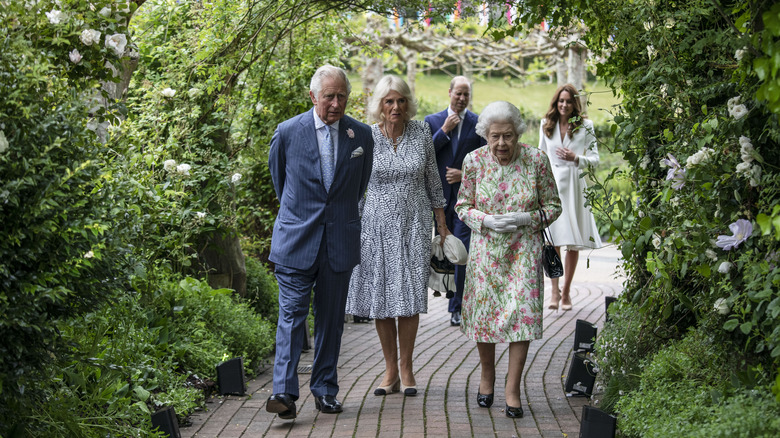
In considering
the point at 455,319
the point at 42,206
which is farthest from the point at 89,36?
the point at 455,319

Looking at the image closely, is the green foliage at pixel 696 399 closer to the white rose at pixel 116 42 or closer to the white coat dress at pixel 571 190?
the white rose at pixel 116 42

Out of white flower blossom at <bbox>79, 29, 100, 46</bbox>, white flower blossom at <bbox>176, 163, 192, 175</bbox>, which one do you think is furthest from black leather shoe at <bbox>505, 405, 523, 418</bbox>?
white flower blossom at <bbox>79, 29, 100, 46</bbox>

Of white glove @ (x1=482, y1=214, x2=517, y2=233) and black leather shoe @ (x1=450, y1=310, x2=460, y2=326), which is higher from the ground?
white glove @ (x1=482, y1=214, x2=517, y2=233)

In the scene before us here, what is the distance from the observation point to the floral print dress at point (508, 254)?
17.5 feet

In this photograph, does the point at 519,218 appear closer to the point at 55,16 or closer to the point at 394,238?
the point at 394,238

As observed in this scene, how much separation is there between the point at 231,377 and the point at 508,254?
1.92 meters

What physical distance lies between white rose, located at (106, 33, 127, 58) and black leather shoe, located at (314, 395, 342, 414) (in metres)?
2.41

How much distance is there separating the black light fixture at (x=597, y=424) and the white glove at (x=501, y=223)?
1262 millimetres

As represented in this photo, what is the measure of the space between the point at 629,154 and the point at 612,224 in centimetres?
62

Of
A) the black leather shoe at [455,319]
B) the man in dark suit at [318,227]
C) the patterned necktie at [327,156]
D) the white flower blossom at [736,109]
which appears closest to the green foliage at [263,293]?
the black leather shoe at [455,319]

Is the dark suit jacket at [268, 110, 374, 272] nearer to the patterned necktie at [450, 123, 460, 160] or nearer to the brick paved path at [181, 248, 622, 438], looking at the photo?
the brick paved path at [181, 248, 622, 438]

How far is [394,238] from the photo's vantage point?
581cm

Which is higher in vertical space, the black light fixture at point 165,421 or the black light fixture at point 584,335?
the black light fixture at point 584,335

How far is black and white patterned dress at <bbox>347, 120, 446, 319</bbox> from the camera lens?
18.9 ft
